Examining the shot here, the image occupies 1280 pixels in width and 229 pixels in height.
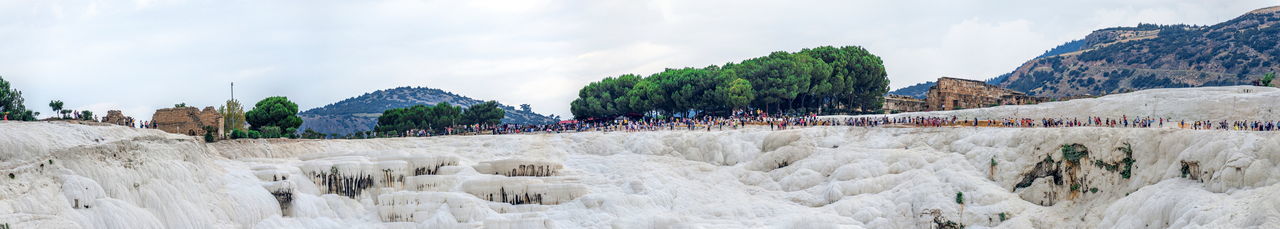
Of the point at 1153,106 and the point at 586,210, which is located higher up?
the point at 1153,106

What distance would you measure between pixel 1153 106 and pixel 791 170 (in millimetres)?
35091

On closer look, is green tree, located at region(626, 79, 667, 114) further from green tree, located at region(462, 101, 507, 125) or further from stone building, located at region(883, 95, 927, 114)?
stone building, located at region(883, 95, 927, 114)

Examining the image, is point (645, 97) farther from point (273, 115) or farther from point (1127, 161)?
point (1127, 161)

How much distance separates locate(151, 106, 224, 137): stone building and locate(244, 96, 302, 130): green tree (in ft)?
65.1

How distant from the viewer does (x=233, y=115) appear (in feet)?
281

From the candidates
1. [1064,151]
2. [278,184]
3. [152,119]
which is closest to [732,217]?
[1064,151]

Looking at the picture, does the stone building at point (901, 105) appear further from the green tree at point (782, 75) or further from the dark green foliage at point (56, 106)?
the dark green foliage at point (56, 106)

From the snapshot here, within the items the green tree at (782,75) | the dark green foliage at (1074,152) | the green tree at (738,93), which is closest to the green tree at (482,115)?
the green tree at (738,93)

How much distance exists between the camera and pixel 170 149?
143 feet

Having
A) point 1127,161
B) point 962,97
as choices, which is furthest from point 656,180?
point 962,97

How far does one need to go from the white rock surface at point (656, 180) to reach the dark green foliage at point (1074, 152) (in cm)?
36

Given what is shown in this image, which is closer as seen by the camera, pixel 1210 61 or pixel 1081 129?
pixel 1081 129

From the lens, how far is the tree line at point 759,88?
100 meters

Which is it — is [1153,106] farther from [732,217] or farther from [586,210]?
[586,210]
